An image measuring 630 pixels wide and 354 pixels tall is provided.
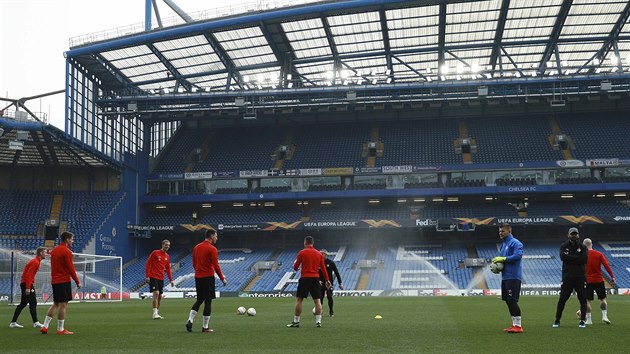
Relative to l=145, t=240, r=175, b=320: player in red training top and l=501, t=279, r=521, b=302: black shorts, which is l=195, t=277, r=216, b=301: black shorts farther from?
l=145, t=240, r=175, b=320: player in red training top

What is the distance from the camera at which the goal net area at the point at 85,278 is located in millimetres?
34562

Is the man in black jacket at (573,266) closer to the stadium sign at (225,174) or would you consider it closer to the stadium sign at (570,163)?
the stadium sign at (570,163)

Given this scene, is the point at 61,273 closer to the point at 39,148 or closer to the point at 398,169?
the point at 39,148

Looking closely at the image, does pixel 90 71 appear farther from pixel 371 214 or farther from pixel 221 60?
pixel 371 214

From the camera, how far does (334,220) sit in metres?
59.4

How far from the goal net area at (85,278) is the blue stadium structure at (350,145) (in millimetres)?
6343

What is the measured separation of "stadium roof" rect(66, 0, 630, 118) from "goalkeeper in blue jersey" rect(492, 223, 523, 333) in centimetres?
3501

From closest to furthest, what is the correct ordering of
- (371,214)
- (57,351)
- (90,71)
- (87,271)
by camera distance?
(57,351), (87,271), (90,71), (371,214)

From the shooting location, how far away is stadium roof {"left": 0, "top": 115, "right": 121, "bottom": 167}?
162ft

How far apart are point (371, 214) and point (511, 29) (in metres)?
19.1

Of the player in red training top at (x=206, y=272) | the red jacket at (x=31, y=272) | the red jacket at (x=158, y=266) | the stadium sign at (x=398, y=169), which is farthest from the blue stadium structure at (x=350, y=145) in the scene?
the player in red training top at (x=206, y=272)

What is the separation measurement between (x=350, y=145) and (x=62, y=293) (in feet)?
165

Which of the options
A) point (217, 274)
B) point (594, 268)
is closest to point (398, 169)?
point (594, 268)

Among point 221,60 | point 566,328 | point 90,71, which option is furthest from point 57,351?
point 90,71
